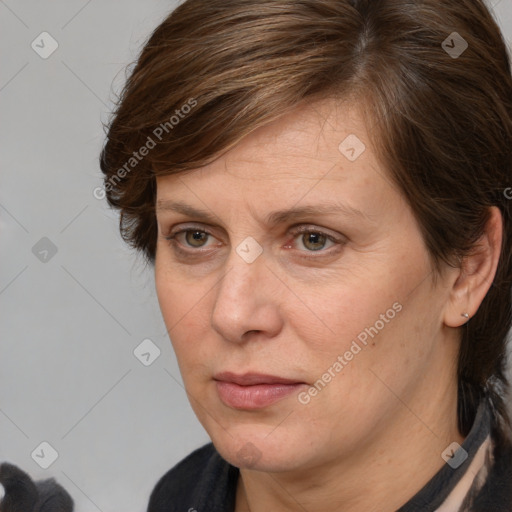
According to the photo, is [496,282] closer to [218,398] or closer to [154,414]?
[218,398]

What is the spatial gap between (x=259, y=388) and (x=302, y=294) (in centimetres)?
21

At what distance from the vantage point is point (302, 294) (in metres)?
2.21

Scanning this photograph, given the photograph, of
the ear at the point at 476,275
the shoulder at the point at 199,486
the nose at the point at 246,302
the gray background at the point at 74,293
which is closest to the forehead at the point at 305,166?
the nose at the point at 246,302

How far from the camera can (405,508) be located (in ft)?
7.98

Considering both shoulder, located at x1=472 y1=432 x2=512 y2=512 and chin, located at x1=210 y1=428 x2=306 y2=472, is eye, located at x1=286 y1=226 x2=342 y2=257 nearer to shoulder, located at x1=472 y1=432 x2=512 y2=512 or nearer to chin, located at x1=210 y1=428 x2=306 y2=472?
chin, located at x1=210 y1=428 x2=306 y2=472

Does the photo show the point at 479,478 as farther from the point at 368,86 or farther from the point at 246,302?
the point at 368,86

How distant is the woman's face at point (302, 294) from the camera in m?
2.19

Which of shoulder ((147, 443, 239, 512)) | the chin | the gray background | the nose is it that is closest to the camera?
the nose

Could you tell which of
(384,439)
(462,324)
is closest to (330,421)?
(384,439)

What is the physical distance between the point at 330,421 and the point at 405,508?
311 mm

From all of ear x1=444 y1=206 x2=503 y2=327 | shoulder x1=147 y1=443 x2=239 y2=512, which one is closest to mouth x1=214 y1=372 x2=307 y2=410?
ear x1=444 y1=206 x2=503 y2=327

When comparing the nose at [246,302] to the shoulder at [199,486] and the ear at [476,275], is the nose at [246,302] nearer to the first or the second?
the ear at [476,275]

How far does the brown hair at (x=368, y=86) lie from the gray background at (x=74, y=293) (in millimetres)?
1236

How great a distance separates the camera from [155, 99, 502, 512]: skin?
2191 mm
